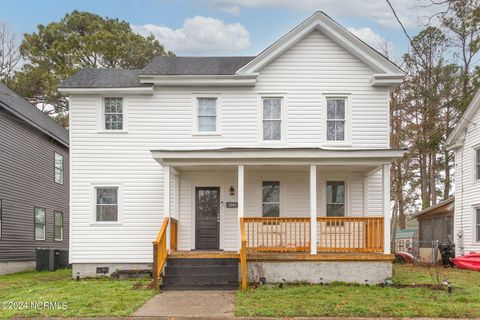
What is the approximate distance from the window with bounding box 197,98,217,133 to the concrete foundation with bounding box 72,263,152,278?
4422 millimetres

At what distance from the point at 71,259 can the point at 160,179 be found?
3.48 metres

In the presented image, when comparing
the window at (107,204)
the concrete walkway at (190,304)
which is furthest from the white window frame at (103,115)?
the concrete walkway at (190,304)

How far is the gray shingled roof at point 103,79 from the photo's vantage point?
14.8 m

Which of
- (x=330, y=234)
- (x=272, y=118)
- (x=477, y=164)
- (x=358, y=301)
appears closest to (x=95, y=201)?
(x=272, y=118)

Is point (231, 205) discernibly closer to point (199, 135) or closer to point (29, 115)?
point (199, 135)

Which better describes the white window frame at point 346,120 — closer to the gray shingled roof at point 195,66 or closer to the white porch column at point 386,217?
the white porch column at point 386,217

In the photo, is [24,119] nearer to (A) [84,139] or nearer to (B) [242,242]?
(A) [84,139]

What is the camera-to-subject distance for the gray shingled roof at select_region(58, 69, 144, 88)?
48.4 feet

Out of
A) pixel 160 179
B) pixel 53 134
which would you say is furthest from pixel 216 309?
pixel 53 134

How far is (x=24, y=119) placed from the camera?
18734mm

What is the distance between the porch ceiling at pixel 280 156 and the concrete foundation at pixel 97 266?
11.7ft

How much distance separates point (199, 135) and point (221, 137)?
2.19 ft

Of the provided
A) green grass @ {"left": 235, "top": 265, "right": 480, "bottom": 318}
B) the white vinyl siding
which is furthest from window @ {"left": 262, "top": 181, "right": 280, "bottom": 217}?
green grass @ {"left": 235, "top": 265, "right": 480, "bottom": 318}

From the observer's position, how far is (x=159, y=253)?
1160 cm
